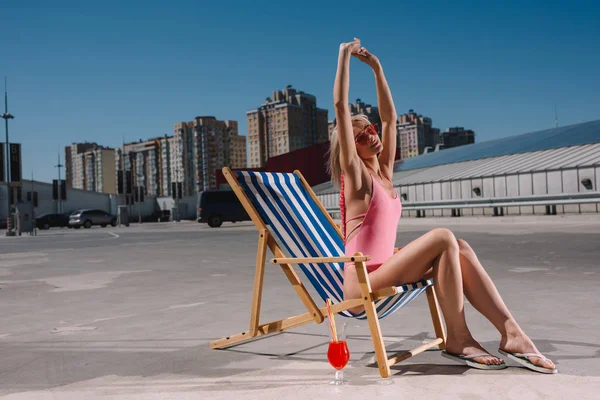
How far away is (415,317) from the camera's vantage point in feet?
16.6

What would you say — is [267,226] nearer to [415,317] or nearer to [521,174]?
[415,317]

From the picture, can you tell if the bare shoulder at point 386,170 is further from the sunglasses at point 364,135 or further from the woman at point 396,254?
the sunglasses at point 364,135

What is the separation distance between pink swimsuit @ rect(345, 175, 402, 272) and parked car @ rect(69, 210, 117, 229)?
146 ft

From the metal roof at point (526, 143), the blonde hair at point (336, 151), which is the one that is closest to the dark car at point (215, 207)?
the metal roof at point (526, 143)

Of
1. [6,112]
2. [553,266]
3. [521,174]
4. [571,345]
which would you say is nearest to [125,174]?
[6,112]

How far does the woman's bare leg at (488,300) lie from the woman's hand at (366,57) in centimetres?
138

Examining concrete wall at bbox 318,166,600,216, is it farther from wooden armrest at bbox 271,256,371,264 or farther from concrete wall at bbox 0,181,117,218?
concrete wall at bbox 0,181,117,218

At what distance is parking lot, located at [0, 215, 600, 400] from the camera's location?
10.0 feet

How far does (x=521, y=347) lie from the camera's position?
3.27 metres

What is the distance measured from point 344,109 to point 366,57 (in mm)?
695

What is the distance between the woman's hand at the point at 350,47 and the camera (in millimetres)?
3660

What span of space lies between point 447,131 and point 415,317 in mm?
101229

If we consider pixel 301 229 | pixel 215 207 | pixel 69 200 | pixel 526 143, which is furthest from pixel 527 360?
pixel 69 200

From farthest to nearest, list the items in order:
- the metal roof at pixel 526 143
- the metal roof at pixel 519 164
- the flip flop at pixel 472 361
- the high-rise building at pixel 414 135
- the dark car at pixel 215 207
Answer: the high-rise building at pixel 414 135 < the dark car at pixel 215 207 < the metal roof at pixel 526 143 < the metal roof at pixel 519 164 < the flip flop at pixel 472 361
